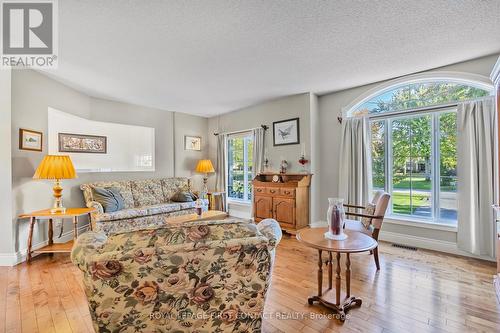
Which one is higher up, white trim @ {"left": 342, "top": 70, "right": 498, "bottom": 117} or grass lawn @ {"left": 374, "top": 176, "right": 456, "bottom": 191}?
white trim @ {"left": 342, "top": 70, "right": 498, "bottom": 117}

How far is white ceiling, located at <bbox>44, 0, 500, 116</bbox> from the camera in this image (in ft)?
6.48

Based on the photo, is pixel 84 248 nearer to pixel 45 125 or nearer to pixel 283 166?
pixel 45 125

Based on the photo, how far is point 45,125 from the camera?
11.2ft

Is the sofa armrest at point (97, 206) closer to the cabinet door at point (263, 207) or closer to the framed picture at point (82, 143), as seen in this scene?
the framed picture at point (82, 143)

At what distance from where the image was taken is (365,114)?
391 cm

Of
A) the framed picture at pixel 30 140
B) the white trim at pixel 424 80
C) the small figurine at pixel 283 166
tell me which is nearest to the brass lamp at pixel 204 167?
the small figurine at pixel 283 166

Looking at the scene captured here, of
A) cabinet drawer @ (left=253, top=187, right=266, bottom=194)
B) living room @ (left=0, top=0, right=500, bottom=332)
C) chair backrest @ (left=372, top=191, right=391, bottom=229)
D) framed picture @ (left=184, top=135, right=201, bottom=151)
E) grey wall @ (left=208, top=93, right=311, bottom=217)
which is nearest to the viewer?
living room @ (left=0, top=0, right=500, bottom=332)

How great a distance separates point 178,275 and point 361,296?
1860 mm

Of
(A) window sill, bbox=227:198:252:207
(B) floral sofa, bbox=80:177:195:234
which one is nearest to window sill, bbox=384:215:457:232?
(A) window sill, bbox=227:198:252:207

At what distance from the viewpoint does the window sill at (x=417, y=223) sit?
3.17 metres

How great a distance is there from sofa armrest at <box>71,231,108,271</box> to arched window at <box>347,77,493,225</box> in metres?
3.97

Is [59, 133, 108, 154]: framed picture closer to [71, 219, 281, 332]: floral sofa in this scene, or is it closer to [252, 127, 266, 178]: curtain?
[252, 127, 266, 178]: curtain

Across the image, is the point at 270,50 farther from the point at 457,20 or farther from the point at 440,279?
the point at 440,279

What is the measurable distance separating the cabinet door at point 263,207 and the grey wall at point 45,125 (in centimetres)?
233
